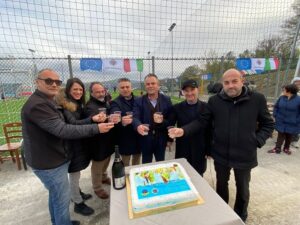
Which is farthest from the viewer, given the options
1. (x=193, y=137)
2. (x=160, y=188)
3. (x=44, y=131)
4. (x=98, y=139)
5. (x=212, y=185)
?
(x=212, y=185)

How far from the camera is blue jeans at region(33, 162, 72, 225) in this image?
1.84 m

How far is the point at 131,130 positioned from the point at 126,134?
0.35 feet

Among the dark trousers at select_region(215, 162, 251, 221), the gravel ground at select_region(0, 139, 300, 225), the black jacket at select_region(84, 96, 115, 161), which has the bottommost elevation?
the gravel ground at select_region(0, 139, 300, 225)

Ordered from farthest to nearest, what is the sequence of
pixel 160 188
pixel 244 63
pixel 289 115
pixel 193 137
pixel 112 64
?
pixel 244 63 → pixel 289 115 → pixel 112 64 → pixel 193 137 → pixel 160 188

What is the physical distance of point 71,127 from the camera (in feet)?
5.75

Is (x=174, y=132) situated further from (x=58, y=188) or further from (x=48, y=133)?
(x=58, y=188)

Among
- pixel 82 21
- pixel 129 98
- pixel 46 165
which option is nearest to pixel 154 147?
pixel 129 98

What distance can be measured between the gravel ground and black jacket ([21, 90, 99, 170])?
1292 mm

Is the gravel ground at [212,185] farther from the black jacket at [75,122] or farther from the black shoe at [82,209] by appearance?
the black jacket at [75,122]

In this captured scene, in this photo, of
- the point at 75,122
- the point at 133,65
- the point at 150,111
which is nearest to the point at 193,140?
the point at 150,111

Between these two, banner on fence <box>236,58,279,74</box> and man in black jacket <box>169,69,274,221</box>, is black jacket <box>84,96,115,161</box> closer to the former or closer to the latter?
man in black jacket <box>169,69,274,221</box>

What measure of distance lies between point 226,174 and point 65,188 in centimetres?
200

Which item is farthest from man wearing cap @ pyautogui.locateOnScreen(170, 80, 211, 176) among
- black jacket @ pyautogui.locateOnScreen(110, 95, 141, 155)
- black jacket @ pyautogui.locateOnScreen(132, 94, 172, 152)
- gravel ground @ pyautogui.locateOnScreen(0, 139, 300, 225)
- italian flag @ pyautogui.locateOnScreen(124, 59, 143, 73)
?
italian flag @ pyautogui.locateOnScreen(124, 59, 143, 73)

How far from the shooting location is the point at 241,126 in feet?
6.34
